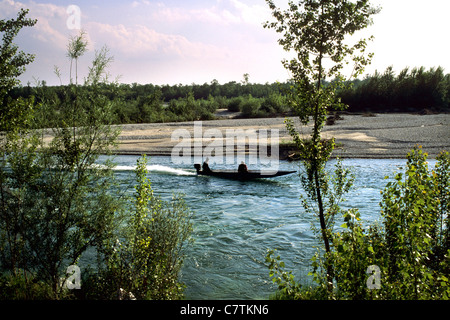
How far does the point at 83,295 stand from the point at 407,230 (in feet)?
24.0

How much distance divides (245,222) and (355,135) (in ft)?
91.1

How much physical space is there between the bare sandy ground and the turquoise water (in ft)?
12.8

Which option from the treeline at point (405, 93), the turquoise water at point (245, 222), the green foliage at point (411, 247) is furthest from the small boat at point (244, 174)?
the treeline at point (405, 93)

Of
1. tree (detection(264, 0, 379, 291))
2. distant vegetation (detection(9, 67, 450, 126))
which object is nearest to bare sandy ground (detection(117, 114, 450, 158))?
distant vegetation (detection(9, 67, 450, 126))

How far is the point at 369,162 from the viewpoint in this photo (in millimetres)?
30094

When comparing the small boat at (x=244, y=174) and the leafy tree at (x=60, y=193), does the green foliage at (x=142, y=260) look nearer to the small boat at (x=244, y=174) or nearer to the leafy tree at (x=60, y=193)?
the leafy tree at (x=60, y=193)

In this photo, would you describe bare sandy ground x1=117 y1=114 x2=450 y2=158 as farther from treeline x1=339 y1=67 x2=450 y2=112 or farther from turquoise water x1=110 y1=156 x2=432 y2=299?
treeline x1=339 y1=67 x2=450 y2=112

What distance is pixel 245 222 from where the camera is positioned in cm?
1742

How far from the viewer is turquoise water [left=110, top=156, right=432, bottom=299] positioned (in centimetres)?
1112

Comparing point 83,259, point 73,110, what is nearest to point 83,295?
point 83,259

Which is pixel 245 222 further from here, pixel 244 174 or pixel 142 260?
pixel 142 260

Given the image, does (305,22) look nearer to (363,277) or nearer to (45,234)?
(363,277)

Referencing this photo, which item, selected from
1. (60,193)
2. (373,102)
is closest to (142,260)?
(60,193)
